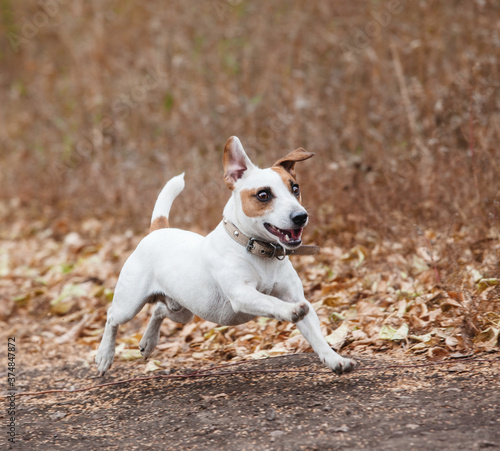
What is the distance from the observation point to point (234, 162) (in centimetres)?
400

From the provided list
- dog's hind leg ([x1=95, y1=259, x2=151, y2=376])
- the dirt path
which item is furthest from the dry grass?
dog's hind leg ([x1=95, y1=259, x2=151, y2=376])

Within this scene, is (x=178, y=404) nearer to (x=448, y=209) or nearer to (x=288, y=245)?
(x=288, y=245)

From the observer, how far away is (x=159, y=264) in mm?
4277

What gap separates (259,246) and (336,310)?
172cm

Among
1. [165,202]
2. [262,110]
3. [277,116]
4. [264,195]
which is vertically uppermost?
[262,110]

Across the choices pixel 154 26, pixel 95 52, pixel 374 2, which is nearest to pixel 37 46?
pixel 95 52

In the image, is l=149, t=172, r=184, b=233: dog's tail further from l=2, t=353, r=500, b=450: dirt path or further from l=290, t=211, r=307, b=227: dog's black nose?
l=290, t=211, r=307, b=227: dog's black nose

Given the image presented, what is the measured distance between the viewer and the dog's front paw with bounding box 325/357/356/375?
3.57 m

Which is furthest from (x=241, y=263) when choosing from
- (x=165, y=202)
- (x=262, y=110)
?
(x=262, y=110)

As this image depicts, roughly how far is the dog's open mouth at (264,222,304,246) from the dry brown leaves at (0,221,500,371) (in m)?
1.16

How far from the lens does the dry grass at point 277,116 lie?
645cm

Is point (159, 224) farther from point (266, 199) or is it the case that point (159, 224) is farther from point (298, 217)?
point (298, 217)

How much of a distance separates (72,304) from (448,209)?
152 inches

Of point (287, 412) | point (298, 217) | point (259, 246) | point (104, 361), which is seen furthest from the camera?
point (104, 361)
